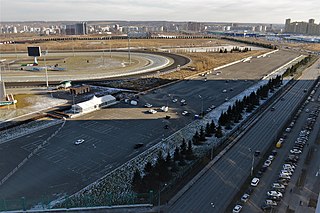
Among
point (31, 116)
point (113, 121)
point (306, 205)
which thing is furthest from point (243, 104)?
point (31, 116)

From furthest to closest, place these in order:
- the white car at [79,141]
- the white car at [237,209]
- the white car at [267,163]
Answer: the white car at [79,141] → the white car at [267,163] → the white car at [237,209]

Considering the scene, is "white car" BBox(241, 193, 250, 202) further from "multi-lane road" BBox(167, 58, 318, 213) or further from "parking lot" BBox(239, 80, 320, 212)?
"multi-lane road" BBox(167, 58, 318, 213)

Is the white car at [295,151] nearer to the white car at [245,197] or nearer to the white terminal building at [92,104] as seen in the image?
the white car at [245,197]

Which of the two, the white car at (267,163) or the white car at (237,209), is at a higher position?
the white car at (267,163)

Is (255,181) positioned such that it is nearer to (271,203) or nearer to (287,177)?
(271,203)

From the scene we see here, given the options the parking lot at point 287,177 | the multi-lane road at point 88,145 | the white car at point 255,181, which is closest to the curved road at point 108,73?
the multi-lane road at point 88,145
